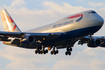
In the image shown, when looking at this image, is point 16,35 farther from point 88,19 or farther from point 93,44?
point 93,44

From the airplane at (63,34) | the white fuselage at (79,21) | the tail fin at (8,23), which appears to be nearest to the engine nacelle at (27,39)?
the airplane at (63,34)

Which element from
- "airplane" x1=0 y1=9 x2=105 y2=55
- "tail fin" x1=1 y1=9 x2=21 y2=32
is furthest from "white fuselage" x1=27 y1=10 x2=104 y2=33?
"tail fin" x1=1 y1=9 x2=21 y2=32

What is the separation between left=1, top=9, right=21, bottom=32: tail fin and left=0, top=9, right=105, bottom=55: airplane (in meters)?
8.28

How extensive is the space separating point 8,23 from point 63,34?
2262 centimetres

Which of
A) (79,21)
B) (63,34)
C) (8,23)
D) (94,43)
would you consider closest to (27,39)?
(63,34)

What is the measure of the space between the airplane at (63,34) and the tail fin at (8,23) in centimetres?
828

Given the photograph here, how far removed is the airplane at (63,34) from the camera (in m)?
43.7

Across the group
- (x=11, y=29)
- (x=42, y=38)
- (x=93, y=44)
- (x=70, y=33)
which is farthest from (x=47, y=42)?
(x=11, y=29)

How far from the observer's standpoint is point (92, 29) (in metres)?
43.6

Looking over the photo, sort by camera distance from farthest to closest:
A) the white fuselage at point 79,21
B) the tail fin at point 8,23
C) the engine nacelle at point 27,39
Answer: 1. the tail fin at point 8,23
2. the engine nacelle at point 27,39
3. the white fuselage at point 79,21

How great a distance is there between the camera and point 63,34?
4600 cm

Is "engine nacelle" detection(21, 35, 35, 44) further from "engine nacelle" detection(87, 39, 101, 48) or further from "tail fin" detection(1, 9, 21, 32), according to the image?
"tail fin" detection(1, 9, 21, 32)

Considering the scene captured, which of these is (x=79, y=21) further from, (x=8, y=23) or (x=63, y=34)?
(x=8, y=23)

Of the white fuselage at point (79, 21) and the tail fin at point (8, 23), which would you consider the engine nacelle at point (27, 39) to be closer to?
the white fuselage at point (79, 21)
